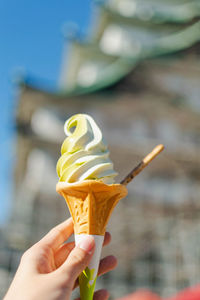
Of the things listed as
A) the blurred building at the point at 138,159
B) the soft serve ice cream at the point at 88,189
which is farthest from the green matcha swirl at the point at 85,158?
the blurred building at the point at 138,159

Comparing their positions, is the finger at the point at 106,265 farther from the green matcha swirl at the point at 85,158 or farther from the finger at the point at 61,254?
the green matcha swirl at the point at 85,158

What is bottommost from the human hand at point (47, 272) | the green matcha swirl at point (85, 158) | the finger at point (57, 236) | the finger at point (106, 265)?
the finger at point (106, 265)

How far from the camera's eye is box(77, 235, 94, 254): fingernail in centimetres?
112

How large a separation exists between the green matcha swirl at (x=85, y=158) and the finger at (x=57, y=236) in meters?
0.21

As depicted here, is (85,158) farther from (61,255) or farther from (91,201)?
(61,255)

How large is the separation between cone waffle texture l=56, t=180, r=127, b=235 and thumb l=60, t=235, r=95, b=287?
0.06 m

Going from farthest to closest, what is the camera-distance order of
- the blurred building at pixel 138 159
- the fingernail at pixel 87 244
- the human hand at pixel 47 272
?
1. the blurred building at pixel 138 159
2. the fingernail at pixel 87 244
3. the human hand at pixel 47 272

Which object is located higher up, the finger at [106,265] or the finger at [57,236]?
the finger at [57,236]

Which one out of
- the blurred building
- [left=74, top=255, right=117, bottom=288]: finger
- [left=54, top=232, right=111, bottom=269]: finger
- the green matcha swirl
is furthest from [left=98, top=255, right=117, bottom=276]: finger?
the blurred building

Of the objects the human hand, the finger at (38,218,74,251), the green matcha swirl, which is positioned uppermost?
the green matcha swirl

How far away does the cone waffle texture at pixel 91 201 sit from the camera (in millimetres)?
1182

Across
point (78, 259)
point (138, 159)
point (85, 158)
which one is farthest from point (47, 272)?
point (138, 159)

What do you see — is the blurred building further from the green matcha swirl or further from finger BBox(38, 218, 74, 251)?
the green matcha swirl

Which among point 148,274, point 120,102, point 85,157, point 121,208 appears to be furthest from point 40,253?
point 120,102
